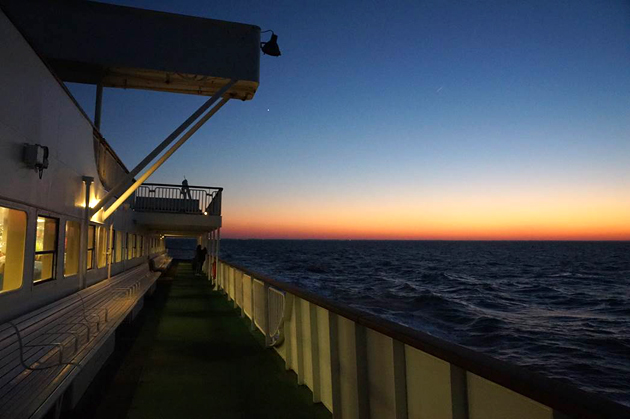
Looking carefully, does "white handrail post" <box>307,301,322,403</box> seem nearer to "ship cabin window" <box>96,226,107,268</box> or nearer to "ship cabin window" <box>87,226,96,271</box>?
"ship cabin window" <box>87,226,96,271</box>

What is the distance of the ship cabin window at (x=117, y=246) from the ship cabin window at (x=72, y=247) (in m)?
3.42

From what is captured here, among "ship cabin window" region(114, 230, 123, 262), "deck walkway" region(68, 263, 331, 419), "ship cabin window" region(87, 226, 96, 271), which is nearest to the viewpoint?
"deck walkway" region(68, 263, 331, 419)

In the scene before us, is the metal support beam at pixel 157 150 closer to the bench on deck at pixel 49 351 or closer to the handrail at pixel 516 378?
the bench on deck at pixel 49 351

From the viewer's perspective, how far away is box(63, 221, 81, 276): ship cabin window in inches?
222

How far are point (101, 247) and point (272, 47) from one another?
15.6 feet

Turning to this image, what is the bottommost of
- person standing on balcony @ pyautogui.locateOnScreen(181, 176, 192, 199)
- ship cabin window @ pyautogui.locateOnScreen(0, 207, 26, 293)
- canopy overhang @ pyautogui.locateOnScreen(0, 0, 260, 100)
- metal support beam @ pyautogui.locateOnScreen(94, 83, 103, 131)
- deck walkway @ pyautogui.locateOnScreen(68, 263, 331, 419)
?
deck walkway @ pyautogui.locateOnScreen(68, 263, 331, 419)

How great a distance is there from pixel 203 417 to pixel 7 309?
1858mm

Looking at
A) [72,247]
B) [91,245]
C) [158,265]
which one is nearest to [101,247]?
[91,245]

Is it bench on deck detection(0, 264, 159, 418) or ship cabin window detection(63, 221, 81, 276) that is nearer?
bench on deck detection(0, 264, 159, 418)

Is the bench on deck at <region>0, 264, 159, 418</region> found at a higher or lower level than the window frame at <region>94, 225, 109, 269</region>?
lower

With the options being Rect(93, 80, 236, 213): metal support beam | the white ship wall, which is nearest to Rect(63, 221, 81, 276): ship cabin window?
the white ship wall

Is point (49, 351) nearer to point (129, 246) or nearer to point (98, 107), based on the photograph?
point (98, 107)

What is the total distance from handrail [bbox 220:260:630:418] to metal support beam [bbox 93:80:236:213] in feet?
16.7

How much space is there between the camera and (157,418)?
11.0 ft
